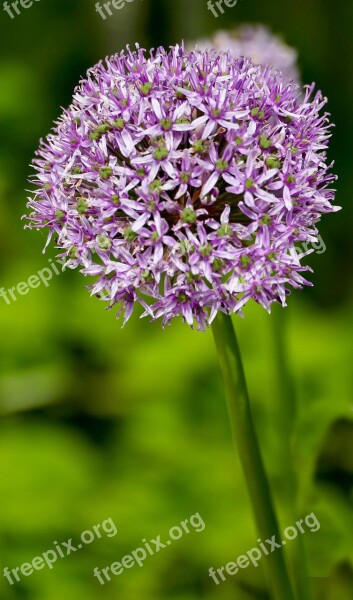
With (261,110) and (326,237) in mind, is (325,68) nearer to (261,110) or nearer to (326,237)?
(326,237)

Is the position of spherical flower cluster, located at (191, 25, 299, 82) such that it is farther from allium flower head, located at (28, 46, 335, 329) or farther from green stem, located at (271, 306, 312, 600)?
allium flower head, located at (28, 46, 335, 329)

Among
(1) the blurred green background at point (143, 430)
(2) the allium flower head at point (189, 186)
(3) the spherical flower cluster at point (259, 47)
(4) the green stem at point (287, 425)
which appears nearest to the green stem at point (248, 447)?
(2) the allium flower head at point (189, 186)

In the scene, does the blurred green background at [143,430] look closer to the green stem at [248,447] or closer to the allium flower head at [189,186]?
the green stem at [248,447]

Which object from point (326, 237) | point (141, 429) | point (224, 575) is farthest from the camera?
point (326, 237)

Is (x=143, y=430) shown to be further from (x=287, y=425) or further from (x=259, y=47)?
(x=259, y=47)

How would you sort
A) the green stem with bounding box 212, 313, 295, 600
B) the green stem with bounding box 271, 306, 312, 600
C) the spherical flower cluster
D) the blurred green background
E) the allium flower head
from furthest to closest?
1. the spherical flower cluster
2. the blurred green background
3. the green stem with bounding box 271, 306, 312, 600
4. the green stem with bounding box 212, 313, 295, 600
5. the allium flower head

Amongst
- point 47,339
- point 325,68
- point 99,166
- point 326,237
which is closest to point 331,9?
point 325,68

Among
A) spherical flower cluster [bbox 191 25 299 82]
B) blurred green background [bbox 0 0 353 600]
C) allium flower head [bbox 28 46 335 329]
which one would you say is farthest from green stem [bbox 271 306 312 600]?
spherical flower cluster [bbox 191 25 299 82]
